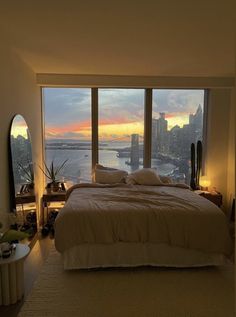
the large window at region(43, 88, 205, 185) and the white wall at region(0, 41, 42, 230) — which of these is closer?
the white wall at region(0, 41, 42, 230)

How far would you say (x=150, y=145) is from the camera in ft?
16.3

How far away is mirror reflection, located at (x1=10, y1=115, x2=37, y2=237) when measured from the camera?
121 inches

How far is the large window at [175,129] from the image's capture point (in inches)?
193

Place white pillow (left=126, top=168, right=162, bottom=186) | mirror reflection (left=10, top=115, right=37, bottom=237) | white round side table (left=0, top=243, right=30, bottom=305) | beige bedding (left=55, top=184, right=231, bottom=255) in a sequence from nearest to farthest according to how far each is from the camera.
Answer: white round side table (left=0, top=243, right=30, bottom=305) → beige bedding (left=55, top=184, right=231, bottom=255) → mirror reflection (left=10, top=115, right=37, bottom=237) → white pillow (left=126, top=168, right=162, bottom=186)

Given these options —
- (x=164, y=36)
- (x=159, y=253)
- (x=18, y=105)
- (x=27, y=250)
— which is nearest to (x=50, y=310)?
(x=27, y=250)

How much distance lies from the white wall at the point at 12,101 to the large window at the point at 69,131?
442 millimetres

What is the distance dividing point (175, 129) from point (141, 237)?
8.85 ft

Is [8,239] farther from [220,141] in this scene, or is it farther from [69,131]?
[220,141]

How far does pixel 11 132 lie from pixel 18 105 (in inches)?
22.0

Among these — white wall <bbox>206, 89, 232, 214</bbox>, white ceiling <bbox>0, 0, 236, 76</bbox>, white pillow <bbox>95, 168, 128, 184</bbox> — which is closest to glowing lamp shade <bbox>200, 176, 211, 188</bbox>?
white wall <bbox>206, 89, 232, 214</bbox>

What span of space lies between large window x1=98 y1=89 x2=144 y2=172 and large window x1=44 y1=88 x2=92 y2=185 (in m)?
0.25

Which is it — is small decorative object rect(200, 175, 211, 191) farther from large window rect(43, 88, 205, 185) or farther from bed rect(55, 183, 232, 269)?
bed rect(55, 183, 232, 269)

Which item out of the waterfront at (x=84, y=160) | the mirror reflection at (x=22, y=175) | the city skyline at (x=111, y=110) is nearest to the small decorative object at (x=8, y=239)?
the mirror reflection at (x=22, y=175)

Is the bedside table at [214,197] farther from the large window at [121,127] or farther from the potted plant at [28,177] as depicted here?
the potted plant at [28,177]
